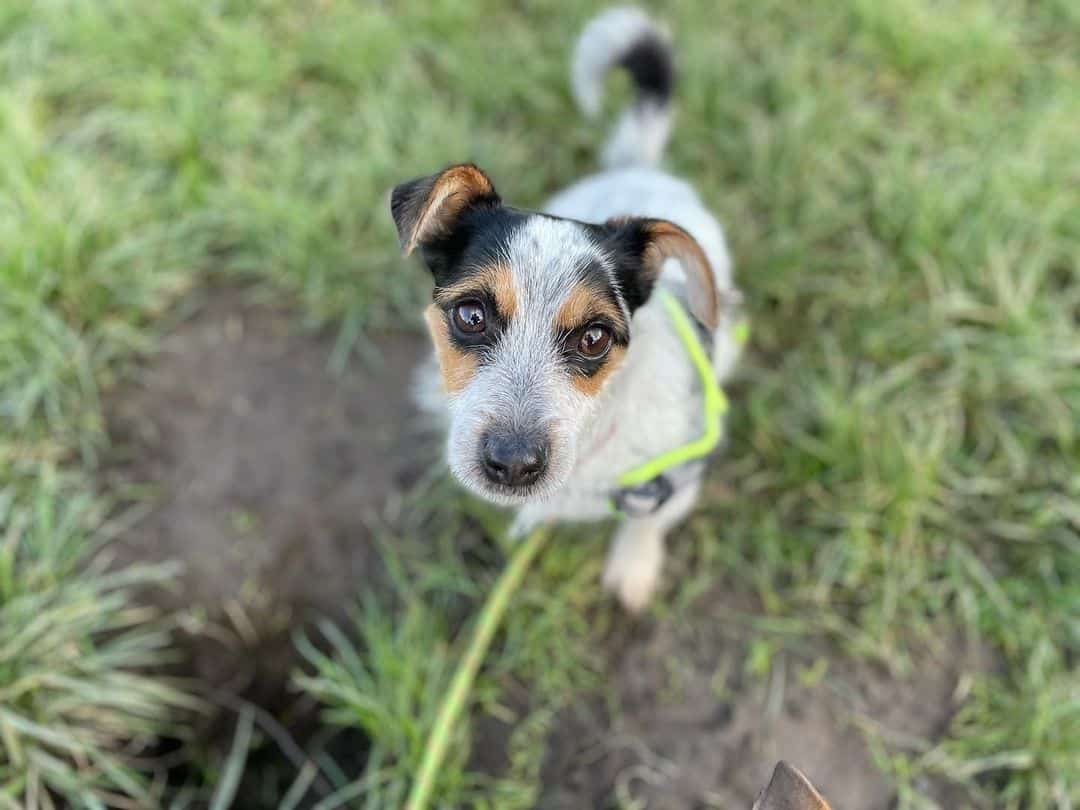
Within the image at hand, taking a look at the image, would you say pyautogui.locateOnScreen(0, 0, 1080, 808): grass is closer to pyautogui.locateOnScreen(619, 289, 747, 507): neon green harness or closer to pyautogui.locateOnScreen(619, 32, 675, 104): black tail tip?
pyautogui.locateOnScreen(619, 32, 675, 104): black tail tip

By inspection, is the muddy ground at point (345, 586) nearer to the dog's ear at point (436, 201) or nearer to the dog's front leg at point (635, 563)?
the dog's front leg at point (635, 563)

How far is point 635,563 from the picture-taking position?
3635 millimetres

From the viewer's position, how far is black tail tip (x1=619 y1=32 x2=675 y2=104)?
3963mm

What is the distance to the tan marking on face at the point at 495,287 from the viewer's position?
2.43m

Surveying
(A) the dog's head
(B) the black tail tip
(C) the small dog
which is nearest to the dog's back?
(B) the black tail tip

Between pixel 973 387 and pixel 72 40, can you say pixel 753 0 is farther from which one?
pixel 72 40

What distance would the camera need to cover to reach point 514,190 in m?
4.66

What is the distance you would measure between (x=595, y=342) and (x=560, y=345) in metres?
0.12

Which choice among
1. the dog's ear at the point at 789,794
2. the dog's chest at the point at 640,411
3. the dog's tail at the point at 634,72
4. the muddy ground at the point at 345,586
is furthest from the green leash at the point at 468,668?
the dog's tail at the point at 634,72

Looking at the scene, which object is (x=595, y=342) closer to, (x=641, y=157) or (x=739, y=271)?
(x=641, y=157)

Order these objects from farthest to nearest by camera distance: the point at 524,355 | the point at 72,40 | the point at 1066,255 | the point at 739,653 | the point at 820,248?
the point at 72,40 → the point at 820,248 → the point at 1066,255 → the point at 739,653 → the point at 524,355

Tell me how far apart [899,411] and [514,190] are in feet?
8.12

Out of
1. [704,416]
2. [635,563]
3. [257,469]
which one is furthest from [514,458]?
[257,469]

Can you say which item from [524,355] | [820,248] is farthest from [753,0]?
[524,355]
